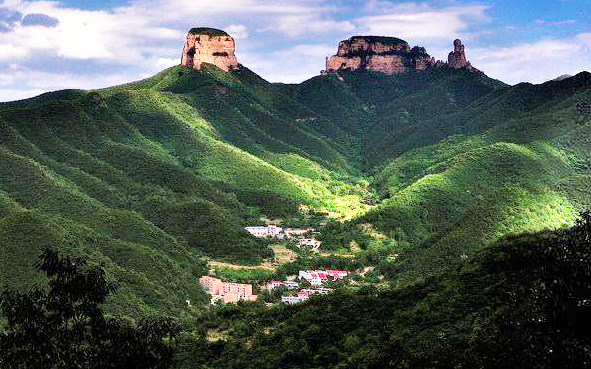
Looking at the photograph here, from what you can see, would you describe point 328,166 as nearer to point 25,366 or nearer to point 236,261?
point 236,261

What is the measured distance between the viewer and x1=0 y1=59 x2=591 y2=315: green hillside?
268 feet

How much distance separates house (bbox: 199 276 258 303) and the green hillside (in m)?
2.13

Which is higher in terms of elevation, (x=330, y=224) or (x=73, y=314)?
(x=73, y=314)

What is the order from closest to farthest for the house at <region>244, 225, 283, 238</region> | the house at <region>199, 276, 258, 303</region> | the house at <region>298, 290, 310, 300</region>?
the house at <region>298, 290, 310, 300</region>, the house at <region>199, 276, 258, 303</region>, the house at <region>244, 225, 283, 238</region>

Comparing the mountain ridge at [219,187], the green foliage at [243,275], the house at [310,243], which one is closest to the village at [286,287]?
the green foliage at [243,275]

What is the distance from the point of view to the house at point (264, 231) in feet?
396

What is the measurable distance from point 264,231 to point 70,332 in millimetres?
101839

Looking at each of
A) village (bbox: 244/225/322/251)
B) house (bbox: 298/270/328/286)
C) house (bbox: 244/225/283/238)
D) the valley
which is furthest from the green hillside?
house (bbox: 298/270/328/286)

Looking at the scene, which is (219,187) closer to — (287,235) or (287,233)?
(287,233)

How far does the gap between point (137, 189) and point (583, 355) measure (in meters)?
109

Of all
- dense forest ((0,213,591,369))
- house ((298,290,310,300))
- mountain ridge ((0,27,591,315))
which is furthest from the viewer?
mountain ridge ((0,27,591,315))

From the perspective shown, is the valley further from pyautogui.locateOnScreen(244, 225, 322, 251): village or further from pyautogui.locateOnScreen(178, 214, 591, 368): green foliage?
pyautogui.locateOnScreen(244, 225, 322, 251): village

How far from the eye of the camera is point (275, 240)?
119 m

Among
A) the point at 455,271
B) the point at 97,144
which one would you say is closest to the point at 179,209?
the point at 97,144
